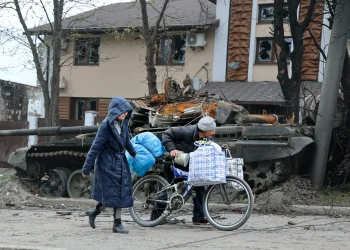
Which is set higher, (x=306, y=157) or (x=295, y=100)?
(x=295, y=100)

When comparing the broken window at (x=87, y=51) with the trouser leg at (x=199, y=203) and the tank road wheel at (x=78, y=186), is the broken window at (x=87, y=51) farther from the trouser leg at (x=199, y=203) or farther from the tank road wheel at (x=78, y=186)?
the trouser leg at (x=199, y=203)

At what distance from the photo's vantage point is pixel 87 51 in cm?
2805

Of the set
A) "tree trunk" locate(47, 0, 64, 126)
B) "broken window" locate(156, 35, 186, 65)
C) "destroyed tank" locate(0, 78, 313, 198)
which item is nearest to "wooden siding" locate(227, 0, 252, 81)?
"broken window" locate(156, 35, 186, 65)

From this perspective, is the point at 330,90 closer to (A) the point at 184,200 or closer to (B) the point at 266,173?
(B) the point at 266,173

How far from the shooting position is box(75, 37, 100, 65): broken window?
2716cm

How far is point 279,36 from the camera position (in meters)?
13.6

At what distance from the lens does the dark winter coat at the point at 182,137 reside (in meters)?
8.01

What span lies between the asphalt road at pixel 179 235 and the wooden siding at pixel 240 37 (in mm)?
15648

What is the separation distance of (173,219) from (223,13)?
17.3m

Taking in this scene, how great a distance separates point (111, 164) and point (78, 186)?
6192 millimetres

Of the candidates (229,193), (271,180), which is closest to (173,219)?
(229,193)

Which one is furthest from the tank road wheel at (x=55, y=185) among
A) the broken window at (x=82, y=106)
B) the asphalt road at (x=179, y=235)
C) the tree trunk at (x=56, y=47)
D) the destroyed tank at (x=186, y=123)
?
the broken window at (x=82, y=106)

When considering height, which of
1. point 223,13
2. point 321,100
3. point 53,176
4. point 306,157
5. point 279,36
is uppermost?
point 223,13

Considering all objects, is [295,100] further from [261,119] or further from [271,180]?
[271,180]
